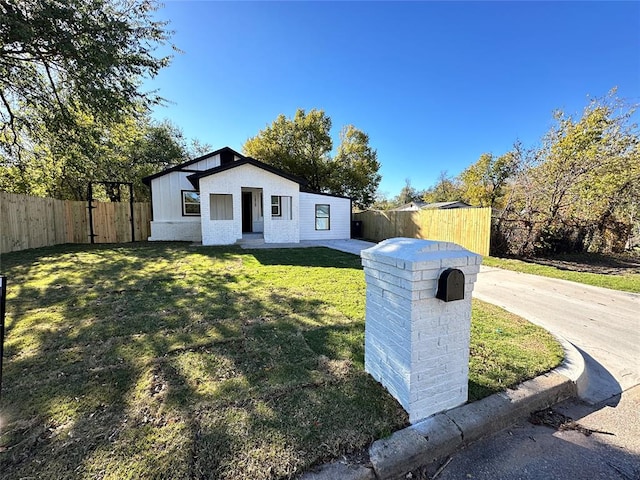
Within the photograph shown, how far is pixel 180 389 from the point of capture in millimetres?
2152

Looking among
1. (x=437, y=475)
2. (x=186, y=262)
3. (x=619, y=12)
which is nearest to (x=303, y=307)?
(x=437, y=475)

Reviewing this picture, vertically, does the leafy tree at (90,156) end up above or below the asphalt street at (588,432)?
above

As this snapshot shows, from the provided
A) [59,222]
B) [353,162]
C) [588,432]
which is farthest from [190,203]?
[588,432]

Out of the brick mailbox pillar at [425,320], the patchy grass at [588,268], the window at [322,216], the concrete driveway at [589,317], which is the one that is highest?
the window at [322,216]

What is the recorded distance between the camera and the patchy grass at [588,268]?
21.2 feet

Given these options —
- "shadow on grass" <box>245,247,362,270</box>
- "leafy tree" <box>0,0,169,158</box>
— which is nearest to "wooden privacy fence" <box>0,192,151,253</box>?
"leafy tree" <box>0,0,169,158</box>

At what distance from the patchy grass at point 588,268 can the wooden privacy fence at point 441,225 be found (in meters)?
1.18

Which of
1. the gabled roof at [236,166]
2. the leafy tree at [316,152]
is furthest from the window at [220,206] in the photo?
the leafy tree at [316,152]

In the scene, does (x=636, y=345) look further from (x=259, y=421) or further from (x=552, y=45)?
(x=552, y=45)

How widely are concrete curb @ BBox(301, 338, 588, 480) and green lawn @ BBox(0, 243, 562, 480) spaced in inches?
3.8

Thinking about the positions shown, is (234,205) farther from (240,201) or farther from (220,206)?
(220,206)

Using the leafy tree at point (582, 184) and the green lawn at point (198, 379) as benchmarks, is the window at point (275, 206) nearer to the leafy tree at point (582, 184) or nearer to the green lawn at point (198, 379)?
the green lawn at point (198, 379)

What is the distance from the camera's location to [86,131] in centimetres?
894

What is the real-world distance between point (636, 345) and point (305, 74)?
43.8 feet
